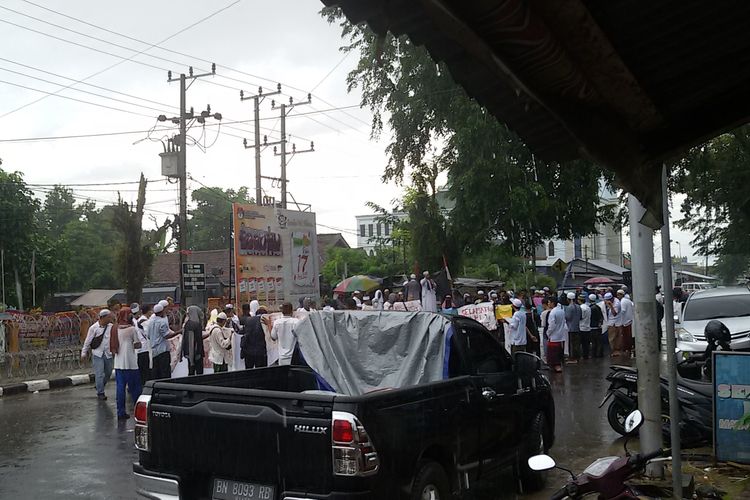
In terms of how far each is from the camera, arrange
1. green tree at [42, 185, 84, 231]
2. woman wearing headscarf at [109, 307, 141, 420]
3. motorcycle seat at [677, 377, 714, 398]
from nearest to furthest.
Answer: motorcycle seat at [677, 377, 714, 398] < woman wearing headscarf at [109, 307, 141, 420] < green tree at [42, 185, 84, 231]

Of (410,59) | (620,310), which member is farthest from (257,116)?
(620,310)

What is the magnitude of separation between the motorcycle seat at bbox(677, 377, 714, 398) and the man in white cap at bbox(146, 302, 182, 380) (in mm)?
8386

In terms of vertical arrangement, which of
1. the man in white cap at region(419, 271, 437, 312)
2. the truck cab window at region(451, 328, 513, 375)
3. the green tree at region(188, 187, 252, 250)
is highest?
the green tree at region(188, 187, 252, 250)

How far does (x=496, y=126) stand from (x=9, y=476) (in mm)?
15178

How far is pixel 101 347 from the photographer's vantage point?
14.7 meters

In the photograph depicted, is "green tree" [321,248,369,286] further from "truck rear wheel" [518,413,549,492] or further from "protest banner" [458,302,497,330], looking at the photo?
"truck rear wheel" [518,413,549,492]

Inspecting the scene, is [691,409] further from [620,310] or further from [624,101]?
[620,310]

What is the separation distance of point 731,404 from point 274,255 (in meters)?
16.6

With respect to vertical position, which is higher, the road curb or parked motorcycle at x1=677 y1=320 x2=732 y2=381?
parked motorcycle at x1=677 y1=320 x2=732 y2=381

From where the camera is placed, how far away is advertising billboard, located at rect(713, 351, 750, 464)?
7453 millimetres

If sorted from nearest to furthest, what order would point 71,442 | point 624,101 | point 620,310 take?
1. point 624,101
2. point 71,442
3. point 620,310

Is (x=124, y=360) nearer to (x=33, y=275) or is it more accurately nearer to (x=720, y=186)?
(x=720, y=186)

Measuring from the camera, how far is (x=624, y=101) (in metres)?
3.69

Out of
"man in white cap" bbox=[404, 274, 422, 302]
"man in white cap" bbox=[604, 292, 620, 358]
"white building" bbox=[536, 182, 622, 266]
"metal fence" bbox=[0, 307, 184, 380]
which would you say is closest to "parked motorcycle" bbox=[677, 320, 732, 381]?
"man in white cap" bbox=[604, 292, 620, 358]
